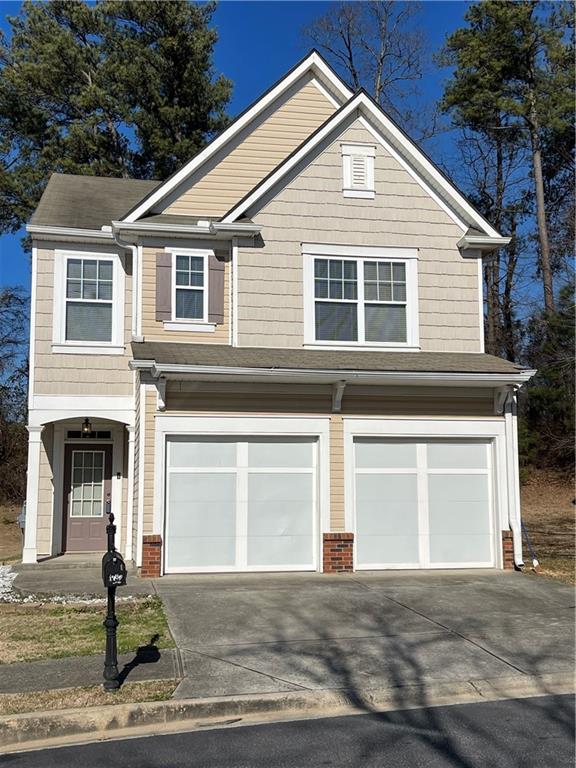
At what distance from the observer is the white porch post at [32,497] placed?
13.8 m

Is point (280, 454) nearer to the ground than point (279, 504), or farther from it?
farther from it

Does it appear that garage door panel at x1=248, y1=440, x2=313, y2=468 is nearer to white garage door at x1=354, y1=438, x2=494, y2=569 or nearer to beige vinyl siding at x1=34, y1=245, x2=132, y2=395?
white garage door at x1=354, y1=438, x2=494, y2=569

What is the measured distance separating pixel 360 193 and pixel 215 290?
3.21 m

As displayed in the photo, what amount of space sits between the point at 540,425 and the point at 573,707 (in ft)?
66.4

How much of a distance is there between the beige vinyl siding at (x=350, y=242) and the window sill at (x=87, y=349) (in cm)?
270

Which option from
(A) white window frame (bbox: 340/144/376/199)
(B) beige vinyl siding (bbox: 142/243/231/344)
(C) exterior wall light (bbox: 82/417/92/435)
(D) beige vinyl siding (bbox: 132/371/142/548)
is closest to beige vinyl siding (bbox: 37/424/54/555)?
(C) exterior wall light (bbox: 82/417/92/435)

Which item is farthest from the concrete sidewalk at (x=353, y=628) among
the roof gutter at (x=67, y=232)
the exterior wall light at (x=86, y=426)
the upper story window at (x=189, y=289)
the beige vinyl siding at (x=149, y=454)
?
the roof gutter at (x=67, y=232)

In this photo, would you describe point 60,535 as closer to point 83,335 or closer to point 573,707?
point 83,335

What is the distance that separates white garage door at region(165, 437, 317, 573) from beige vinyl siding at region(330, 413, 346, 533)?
1.06 ft

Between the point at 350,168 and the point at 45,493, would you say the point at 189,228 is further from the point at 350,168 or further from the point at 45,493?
the point at 45,493

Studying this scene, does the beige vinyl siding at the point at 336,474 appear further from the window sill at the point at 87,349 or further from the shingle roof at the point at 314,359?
the window sill at the point at 87,349

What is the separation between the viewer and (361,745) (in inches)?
212

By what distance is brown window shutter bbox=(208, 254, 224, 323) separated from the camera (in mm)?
13617

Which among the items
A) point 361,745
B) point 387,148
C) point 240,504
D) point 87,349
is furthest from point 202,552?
point 387,148
